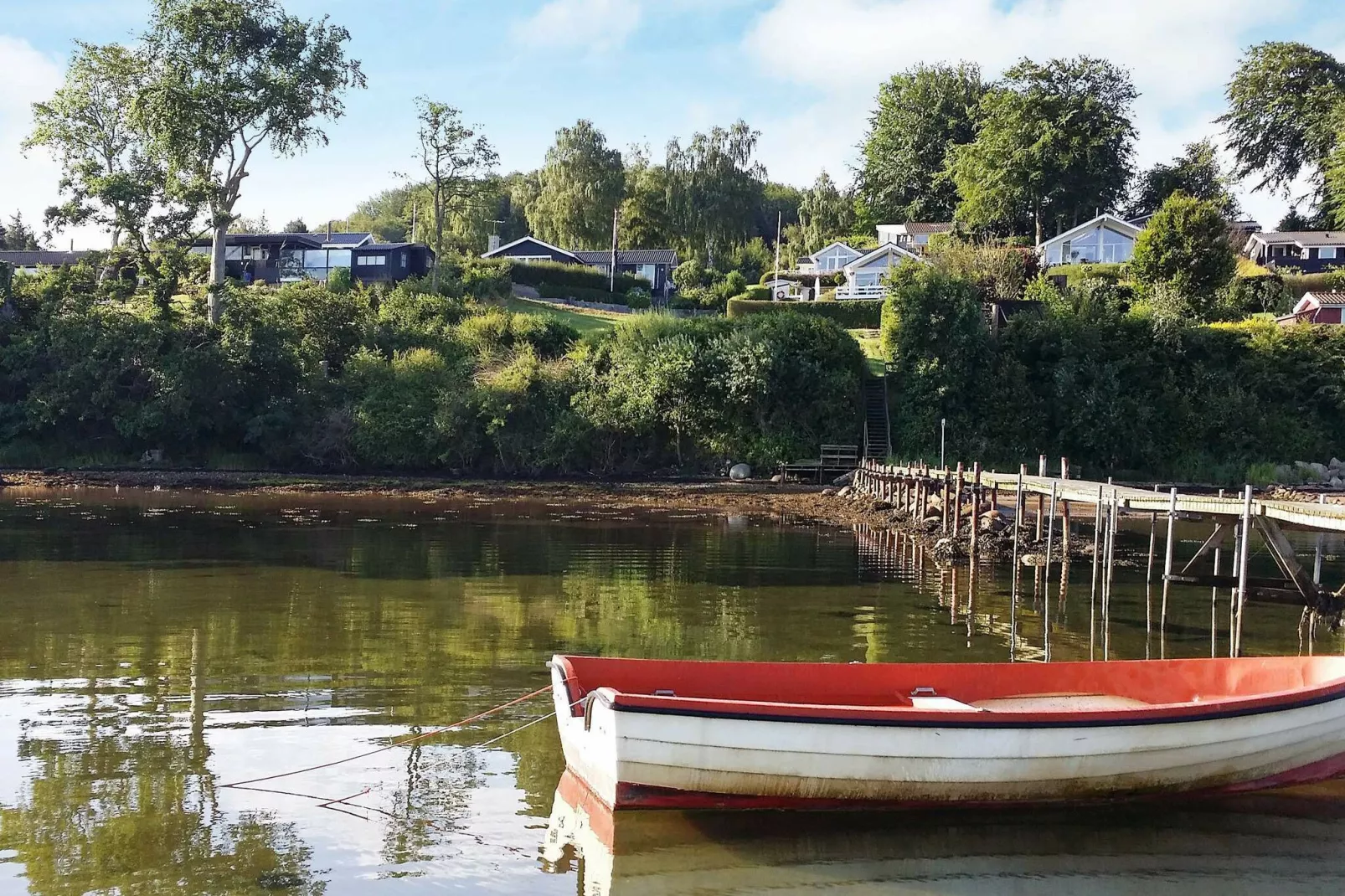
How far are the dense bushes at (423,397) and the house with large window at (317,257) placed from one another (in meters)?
16.9

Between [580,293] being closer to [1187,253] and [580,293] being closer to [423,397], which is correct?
[423,397]

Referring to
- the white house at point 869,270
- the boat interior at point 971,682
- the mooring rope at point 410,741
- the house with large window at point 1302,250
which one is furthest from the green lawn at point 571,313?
the boat interior at point 971,682

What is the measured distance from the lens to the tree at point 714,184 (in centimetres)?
7412

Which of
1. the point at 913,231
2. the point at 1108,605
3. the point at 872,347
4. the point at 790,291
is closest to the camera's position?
the point at 1108,605

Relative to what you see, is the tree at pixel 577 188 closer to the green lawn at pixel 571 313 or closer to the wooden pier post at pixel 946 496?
the green lawn at pixel 571 313

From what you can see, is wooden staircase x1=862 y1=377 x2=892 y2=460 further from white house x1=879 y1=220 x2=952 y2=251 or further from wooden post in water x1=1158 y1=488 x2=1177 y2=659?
white house x1=879 y1=220 x2=952 y2=251

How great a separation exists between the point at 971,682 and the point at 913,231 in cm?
Result: 6493

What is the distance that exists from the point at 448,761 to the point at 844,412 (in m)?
31.7

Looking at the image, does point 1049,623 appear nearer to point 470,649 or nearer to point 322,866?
point 470,649

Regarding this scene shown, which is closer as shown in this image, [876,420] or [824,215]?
[876,420]

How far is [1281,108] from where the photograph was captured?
71688 mm

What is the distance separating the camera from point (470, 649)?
47.1ft

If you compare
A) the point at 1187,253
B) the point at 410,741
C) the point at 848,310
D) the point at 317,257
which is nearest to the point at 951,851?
the point at 410,741

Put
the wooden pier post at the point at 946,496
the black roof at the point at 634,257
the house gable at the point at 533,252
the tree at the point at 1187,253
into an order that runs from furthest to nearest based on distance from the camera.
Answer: the black roof at the point at 634,257
the house gable at the point at 533,252
the tree at the point at 1187,253
the wooden pier post at the point at 946,496
